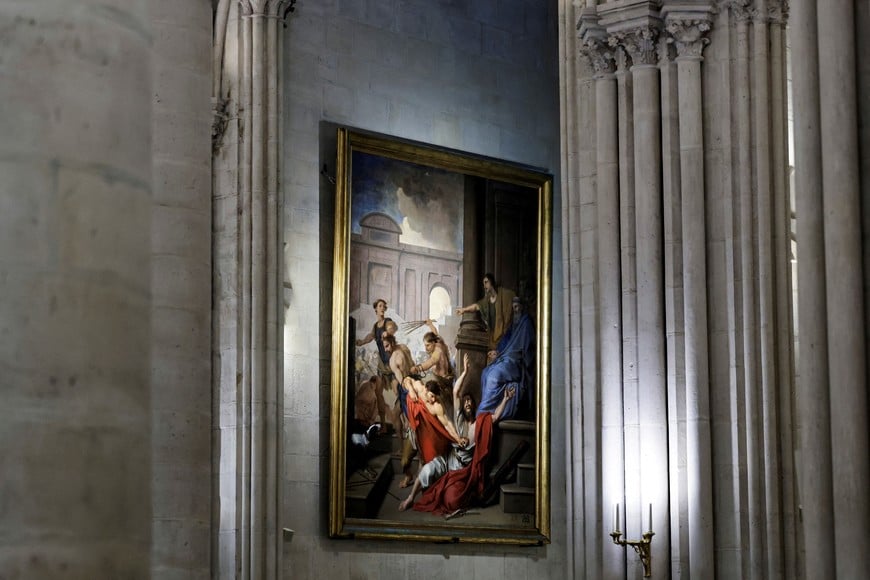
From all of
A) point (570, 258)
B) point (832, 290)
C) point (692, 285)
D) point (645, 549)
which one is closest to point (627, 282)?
point (692, 285)

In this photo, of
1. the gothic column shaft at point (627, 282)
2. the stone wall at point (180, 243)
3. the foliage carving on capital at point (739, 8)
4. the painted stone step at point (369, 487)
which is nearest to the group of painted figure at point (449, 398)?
the painted stone step at point (369, 487)

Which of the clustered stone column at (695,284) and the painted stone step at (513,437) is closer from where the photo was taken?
the clustered stone column at (695,284)

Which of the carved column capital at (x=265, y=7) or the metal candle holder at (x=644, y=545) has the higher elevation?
the carved column capital at (x=265, y=7)

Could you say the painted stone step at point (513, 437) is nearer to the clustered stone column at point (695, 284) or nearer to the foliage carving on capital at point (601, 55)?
the clustered stone column at point (695, 284)

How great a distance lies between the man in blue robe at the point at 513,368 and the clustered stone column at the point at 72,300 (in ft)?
43.6

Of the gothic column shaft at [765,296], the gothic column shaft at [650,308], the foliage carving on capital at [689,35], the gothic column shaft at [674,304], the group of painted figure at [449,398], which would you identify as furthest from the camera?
the group of painted figure at [449,398]

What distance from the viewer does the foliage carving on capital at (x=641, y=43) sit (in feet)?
40.6

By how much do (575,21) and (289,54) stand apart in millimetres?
3887

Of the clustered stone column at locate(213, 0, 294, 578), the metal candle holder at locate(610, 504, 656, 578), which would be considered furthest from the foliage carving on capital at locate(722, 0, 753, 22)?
the clustered stone column at locate(213, 0, 294, 578)

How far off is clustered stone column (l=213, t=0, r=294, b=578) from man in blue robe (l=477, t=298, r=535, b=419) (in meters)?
3.28

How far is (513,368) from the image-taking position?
17.2m

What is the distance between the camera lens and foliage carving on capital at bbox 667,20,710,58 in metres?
12.2

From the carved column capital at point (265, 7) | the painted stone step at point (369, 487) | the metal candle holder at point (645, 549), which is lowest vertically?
the metal candle holder at point (645, 549)

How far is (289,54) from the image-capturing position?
52.1ft
